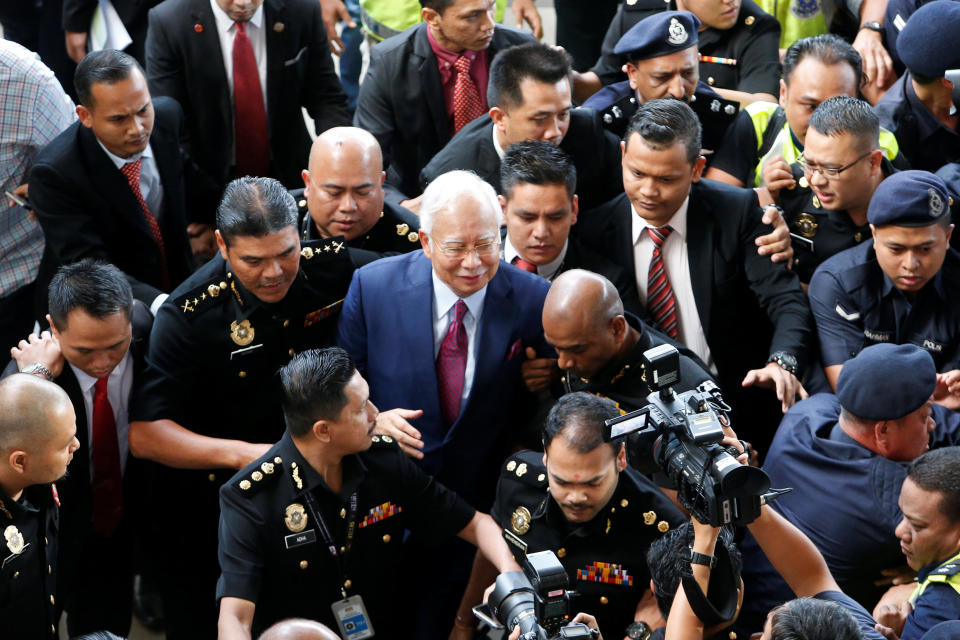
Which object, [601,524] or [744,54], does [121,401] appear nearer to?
[601,524]

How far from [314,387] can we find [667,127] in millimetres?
1527

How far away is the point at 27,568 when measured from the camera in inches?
139

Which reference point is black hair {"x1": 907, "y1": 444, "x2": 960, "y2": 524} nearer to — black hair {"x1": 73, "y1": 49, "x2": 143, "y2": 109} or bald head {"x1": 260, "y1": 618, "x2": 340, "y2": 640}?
bald head {"x1": 260, "y1": 618, "x2": 340, "y2": 640}

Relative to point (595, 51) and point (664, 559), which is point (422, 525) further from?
point (595, 51)

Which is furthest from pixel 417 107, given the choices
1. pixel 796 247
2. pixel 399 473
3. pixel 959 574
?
pixel 959 574

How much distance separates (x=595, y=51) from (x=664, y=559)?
3899 millimetres

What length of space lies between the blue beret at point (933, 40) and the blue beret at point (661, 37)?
2.63ft

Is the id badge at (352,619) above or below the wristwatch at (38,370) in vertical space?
below

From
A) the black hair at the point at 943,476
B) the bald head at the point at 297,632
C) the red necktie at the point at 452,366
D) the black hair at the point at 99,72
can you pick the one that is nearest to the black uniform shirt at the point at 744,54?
the red necktie at the point at 452,366

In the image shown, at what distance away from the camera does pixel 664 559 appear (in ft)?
10.6

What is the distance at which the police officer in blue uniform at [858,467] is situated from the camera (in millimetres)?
3684

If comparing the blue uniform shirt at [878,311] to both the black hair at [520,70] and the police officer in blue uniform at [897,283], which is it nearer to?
the police officer in blue uniform at [897,283]

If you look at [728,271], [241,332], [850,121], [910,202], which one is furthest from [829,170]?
[241,332]

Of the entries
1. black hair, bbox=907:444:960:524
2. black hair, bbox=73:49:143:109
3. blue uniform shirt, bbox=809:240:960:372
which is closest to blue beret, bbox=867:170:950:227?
blue uniform shirt, bbox=809:240:960:372
